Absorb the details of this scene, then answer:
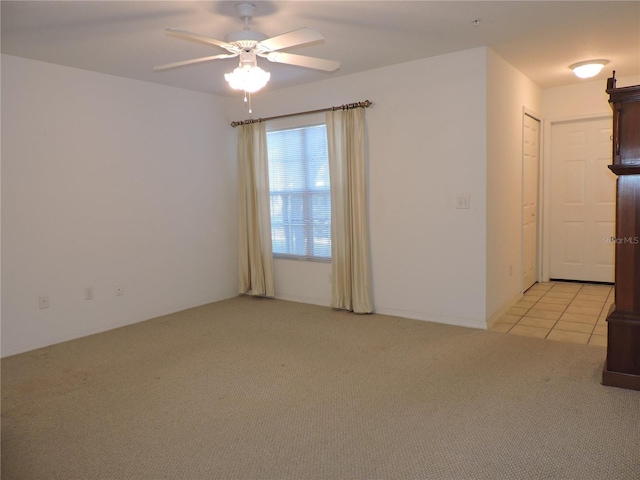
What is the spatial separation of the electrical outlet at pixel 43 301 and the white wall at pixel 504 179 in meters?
3.91

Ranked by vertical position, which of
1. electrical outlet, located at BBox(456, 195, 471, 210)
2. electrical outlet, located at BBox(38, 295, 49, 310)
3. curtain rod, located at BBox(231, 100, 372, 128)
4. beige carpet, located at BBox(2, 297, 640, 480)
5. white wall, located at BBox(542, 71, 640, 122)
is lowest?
beige carpet, located at BBox(2, 297, 640, 480)

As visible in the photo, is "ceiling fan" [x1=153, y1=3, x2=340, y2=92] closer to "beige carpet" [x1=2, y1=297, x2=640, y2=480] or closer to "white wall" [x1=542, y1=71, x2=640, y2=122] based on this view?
"beige carpet" [x1=2, y1=297, x2=640, y2=480]

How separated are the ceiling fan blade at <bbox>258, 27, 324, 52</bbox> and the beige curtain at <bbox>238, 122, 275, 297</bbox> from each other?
2705mm

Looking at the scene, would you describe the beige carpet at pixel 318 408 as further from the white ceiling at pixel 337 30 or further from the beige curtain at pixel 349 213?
the white ceiling at pixel 337 30

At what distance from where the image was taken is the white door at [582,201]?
228 inches

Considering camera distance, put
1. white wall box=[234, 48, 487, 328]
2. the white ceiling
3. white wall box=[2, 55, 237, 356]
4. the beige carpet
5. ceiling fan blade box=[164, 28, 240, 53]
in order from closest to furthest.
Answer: the beige carpet < ceiling fan blade box=[164, 28, 240, 53] < the white ceiling < white wall box=[2, 55, 237, 356] < white wall box=[234, 48, 487, 328]

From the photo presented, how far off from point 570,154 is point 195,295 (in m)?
4.90

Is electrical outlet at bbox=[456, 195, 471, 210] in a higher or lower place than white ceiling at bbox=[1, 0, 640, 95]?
lower

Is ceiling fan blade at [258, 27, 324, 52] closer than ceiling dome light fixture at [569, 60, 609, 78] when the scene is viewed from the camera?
Yes

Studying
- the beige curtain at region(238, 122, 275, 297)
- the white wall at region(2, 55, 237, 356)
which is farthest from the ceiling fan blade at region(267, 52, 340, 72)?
the beige curtain at region(238, 122, 275, 297)

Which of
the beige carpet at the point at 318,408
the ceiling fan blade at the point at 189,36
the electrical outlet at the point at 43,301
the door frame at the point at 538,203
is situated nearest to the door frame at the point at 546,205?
the door frame at the point at 538,203

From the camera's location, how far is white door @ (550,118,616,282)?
579cm

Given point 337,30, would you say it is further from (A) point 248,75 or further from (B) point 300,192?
(B) point 300,192

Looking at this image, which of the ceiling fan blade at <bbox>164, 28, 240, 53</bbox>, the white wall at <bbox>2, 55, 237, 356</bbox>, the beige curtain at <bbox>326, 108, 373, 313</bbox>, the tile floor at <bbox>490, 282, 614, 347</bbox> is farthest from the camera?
the beige curtain at <bbox>326, 108, 373, 313</bbox>
